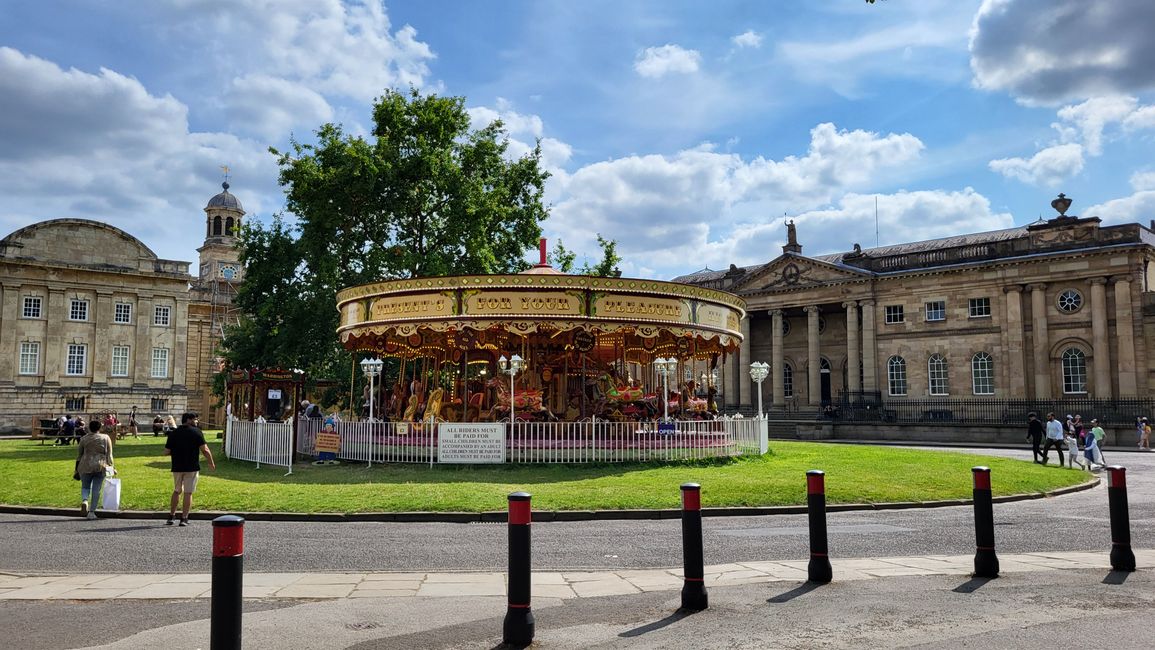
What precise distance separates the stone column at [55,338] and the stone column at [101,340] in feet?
5.70

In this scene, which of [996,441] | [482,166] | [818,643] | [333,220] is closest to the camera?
[818,643]

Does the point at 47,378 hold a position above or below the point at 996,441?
above

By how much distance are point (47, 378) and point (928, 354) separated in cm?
5384

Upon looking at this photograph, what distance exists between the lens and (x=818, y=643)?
5539 millimetres

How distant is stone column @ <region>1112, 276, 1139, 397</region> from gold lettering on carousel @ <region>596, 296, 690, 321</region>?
1244 inches

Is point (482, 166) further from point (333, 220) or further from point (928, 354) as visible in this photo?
point (928, 354)

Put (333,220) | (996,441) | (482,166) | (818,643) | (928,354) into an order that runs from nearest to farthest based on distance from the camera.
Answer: (818,643) → (333,220) → (482,166) → (996,441) → (928,354)

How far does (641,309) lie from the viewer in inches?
799

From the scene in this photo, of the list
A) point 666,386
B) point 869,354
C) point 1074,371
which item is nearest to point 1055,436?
point 666,386

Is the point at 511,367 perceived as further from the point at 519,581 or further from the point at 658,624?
the point at 519,581

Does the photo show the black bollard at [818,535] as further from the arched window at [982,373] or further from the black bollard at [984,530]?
the arched window at [982,373]

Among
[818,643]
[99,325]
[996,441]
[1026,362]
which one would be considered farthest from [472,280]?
[99,325]

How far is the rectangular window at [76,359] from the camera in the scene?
51.8 m

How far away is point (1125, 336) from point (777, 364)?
19490 millimetres
